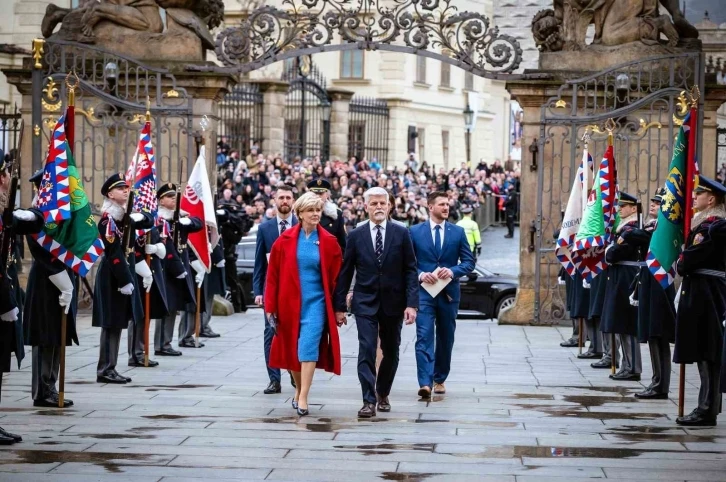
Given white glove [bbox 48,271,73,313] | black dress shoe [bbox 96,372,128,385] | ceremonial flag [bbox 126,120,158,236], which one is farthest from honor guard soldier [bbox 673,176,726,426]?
ceremonial flag [bbox 126,120,158,236]

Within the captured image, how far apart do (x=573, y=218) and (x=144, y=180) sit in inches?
204

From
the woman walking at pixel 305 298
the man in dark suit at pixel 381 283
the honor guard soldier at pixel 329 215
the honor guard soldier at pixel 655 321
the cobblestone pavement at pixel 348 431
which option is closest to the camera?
the cobblestone pavement at pixel 348 431

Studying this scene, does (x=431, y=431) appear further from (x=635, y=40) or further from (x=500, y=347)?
(x=635, y=40)

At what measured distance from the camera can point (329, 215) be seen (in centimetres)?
1380

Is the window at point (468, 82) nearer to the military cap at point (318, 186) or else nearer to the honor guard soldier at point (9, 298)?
the military cap at point (318, 186)

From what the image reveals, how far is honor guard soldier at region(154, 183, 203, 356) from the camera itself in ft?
51.6

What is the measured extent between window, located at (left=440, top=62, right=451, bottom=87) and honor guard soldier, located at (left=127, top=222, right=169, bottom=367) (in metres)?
48.8

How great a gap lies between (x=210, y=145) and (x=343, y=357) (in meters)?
5.40

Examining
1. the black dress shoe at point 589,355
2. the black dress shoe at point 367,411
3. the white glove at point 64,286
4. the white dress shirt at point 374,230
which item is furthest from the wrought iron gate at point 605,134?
the white glove at point 64,286

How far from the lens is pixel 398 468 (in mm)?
9016

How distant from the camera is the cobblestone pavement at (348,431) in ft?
29.3

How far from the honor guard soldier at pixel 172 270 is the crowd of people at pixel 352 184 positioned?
390 inches

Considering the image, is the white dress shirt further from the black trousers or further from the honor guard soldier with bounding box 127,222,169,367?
the honor guard soldier with bounding box 127,222,169,367

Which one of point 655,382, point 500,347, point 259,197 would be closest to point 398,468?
point 655,382
